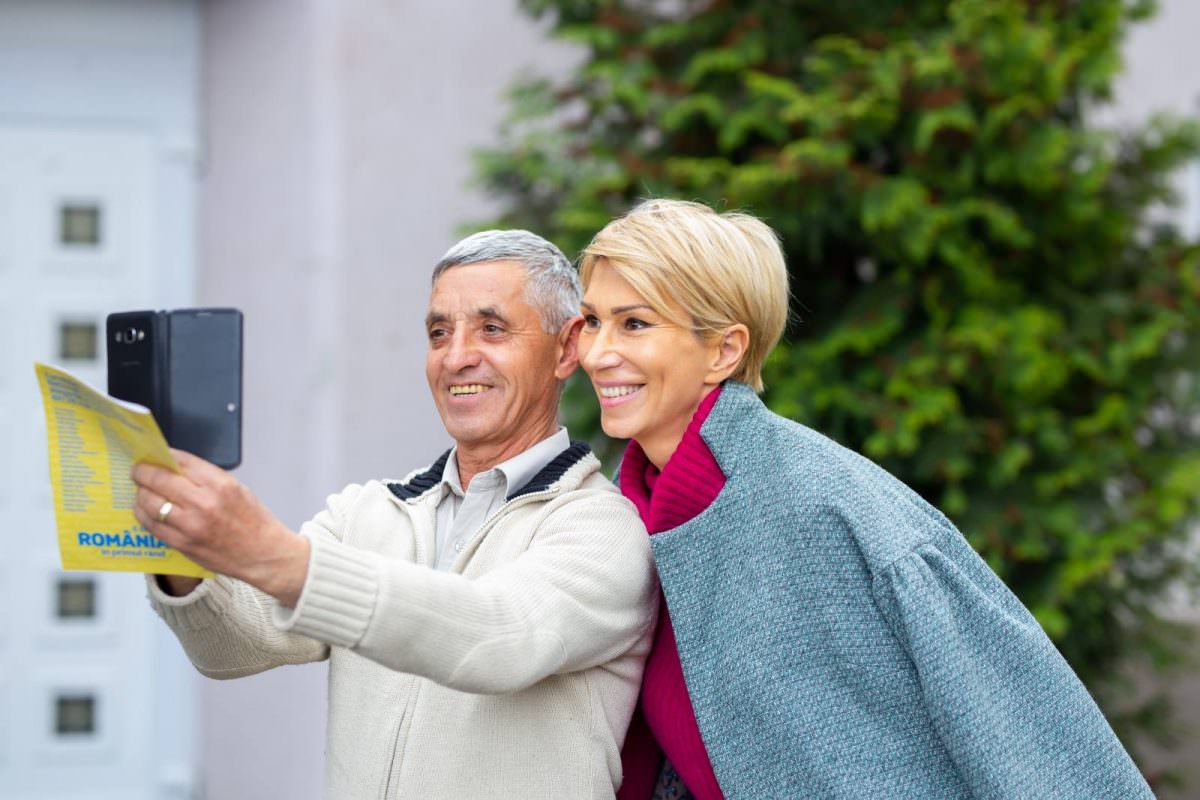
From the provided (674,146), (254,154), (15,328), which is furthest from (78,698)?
(674,146)

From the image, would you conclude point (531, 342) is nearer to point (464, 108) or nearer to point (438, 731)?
point (438, 731)

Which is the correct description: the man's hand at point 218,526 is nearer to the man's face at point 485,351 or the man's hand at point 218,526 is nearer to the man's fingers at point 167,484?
the man's fingers at point 167,484

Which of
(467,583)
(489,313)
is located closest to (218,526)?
(467,583)

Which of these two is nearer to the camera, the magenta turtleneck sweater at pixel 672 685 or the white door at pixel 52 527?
the magenta turtleneck sweater at pixel 672 685

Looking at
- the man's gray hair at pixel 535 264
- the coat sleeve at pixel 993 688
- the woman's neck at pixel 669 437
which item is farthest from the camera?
the man's gray hair at pixel 535 264

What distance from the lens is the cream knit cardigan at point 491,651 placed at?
164 centimetres

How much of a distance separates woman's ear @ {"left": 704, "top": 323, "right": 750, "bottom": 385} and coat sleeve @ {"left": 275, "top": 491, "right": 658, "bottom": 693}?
Result: 0.81 ft

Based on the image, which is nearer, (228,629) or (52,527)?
(228,629)

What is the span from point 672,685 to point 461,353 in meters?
Answer: 0.60

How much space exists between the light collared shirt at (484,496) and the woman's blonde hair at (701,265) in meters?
A: 0.30

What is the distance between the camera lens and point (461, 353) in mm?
2100

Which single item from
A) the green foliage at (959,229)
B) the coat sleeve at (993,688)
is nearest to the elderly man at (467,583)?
the coat sleeve at (993,688)

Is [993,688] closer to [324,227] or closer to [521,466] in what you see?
[521,466]

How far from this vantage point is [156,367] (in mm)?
1547
